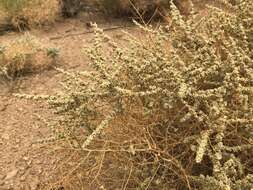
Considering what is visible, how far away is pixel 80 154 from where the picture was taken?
2795 mm

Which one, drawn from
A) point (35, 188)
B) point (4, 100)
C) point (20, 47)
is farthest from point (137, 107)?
point (20, 47)

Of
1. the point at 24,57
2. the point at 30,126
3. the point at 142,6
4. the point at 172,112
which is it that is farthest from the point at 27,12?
the point at 172,112

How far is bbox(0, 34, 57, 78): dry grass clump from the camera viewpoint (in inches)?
159

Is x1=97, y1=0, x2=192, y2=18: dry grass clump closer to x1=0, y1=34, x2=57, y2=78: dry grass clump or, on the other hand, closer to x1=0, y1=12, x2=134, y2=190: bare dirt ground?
x1=0, y1=12, x2=134, y2=190: bare dirt ground

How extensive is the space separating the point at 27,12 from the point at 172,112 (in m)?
2.79

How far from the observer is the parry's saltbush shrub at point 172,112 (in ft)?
7.65

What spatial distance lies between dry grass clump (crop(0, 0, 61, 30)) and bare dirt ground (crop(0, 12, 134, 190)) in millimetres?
126

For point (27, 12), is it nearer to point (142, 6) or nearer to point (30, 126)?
point (142, 6)

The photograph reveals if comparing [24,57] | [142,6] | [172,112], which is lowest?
[24,57]

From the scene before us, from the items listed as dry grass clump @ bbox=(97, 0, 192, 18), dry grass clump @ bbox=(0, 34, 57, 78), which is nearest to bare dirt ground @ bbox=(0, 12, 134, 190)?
dry grass clump @ bbox=(0, 34, 57, 78)

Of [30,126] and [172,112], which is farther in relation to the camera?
[30,126]

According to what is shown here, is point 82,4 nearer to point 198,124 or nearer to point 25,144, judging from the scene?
point 25,144

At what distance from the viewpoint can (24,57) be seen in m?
4.03

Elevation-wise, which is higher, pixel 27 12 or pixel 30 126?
pixel 27 12
